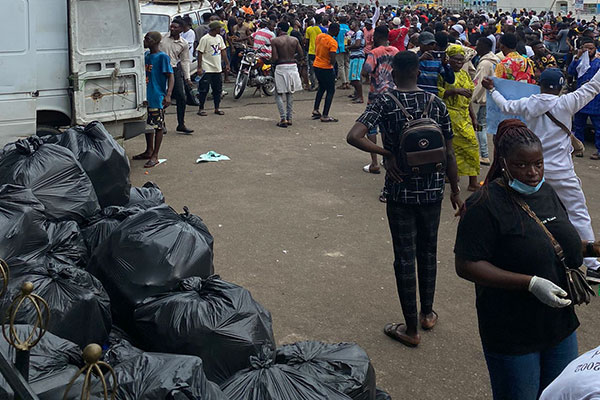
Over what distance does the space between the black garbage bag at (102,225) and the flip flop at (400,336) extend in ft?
5.57

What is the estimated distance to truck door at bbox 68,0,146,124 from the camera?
691cm

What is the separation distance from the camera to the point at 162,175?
7785mm

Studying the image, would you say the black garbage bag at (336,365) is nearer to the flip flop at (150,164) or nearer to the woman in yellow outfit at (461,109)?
the woman in yellow outfit at (461,109)

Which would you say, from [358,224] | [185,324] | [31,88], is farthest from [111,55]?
[185,324]

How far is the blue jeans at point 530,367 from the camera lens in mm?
2654

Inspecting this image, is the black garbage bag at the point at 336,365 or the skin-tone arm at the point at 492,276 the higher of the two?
the skin-tone arm at the point at 492,276

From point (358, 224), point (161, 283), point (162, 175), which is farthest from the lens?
point (162, 175)

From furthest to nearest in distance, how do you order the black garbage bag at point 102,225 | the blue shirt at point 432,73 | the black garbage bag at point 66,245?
the blue shirt at point 432,73 → the black garbage bag at point 102,225 → the black garbage bag at point 66,245

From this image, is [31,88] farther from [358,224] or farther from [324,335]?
[324,335]

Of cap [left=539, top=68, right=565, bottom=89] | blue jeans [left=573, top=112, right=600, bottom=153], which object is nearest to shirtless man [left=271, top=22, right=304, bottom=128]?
blue jeans [left=573, top=112, right=600, bottom=153]

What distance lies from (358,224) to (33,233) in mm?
3464

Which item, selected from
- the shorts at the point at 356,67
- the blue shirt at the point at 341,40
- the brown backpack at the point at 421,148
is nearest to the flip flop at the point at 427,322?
the brown backpack at the point at 421,148

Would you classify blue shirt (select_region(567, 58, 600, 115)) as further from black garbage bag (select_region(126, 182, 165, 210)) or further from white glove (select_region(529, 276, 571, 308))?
white glove (select_region(529, 276, 571, 308))

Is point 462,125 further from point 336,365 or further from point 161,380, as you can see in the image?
point 161,380
